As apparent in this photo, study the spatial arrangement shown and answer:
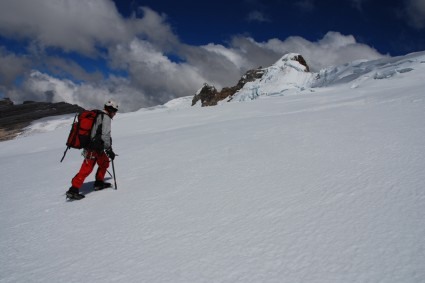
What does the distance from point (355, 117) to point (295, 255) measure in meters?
7.22

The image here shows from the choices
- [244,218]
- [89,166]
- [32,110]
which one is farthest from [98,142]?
[32,110]

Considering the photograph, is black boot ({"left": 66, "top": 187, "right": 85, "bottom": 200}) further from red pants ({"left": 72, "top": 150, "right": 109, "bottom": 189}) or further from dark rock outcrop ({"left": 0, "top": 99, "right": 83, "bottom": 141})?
dark rock outcrop ({"left": 0, "top": 99, "right": 83, "bottom": 141})

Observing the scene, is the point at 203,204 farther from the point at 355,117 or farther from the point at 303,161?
the point at 355,117

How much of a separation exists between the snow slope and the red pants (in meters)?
0.35

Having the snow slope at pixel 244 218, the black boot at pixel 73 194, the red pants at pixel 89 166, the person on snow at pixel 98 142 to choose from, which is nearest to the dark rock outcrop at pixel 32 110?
the red pants at pixel 89 166

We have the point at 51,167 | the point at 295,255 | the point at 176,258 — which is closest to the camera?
the point at 295,255

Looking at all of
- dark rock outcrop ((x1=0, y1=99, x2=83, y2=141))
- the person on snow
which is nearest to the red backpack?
the person on snow

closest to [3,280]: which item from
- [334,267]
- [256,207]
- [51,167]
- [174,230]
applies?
[174,230]

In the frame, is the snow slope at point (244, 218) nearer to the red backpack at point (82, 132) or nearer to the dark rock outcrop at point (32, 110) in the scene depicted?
the red backpack at point (82, 132)

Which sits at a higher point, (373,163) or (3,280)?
(373,163)

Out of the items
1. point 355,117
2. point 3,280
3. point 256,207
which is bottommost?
point 3,280

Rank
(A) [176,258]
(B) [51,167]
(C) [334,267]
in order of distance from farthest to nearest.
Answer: (B) [51,167]
(A) [176,258]
(C) [334,267]

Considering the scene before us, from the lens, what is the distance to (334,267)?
2.36 m

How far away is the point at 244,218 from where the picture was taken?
11.4ft
